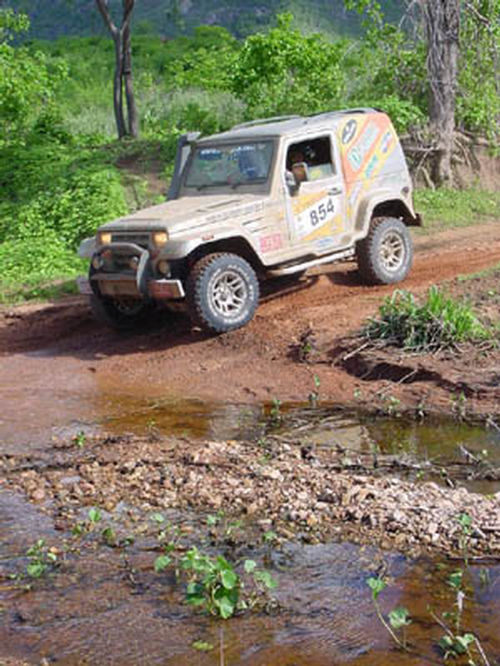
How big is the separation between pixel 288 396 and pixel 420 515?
287 centimetres

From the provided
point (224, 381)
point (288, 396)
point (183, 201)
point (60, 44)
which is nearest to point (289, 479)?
point (288, 396)

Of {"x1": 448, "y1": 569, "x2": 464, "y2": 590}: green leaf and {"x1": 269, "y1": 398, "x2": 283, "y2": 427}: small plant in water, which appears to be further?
{"x1": 269, "y1": 398, "x2": 283, "y2": 427}: small plant in water

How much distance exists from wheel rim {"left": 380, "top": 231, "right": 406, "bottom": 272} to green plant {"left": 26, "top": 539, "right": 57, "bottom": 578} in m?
6.43

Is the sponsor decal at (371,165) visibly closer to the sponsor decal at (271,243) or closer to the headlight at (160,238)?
the sponsor decal at (271,243)

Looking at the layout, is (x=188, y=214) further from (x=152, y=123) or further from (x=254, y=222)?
(x=152, y=123)

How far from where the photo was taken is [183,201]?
10.6 m

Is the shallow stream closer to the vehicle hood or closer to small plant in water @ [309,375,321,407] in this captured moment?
small plant in water @ [309,375,321,407]

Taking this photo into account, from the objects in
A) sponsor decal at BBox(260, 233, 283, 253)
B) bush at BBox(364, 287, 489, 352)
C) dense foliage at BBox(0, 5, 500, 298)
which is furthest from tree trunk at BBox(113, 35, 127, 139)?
bush at BBox(364, 287, 489, 352)

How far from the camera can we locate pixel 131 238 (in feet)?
32.5

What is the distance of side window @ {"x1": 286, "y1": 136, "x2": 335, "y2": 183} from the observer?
10.4 m

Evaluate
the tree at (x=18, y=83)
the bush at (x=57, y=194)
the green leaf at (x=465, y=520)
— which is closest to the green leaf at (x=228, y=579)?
the green leaf at (x=465, y=520)

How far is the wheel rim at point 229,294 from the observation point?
9.72 m

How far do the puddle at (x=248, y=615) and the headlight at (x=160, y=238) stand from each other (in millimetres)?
4396

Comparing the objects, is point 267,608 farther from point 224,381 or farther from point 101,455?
point 224,381
